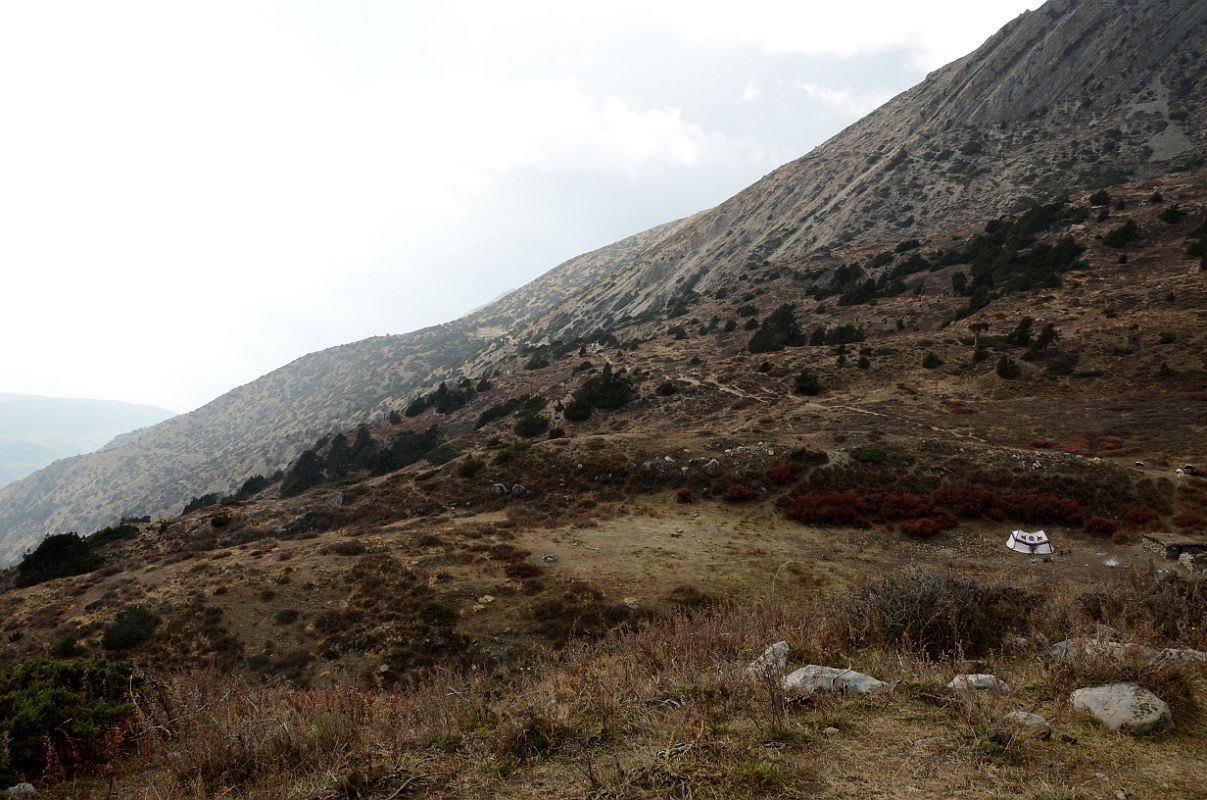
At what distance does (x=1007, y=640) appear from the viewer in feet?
24.9

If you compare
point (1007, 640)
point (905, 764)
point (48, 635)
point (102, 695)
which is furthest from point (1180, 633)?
point (48, 635)

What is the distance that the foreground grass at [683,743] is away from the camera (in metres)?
Answer: 4.34

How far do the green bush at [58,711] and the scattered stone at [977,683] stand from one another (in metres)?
9.60

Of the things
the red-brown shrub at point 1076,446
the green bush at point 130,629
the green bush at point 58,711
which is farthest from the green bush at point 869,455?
the green bush at point 130,629

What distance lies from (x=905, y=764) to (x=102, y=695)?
1067 centimetres

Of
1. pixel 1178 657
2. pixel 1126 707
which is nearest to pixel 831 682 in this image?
pixel 1126 707

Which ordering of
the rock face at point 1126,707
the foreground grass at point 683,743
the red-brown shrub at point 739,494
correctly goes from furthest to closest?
the red-brown shrub at point 739,494 < the rock face at point 1126,707 < the foreground grass at point 683,743

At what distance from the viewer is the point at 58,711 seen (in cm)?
684

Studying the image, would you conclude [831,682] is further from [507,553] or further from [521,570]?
[507,553]

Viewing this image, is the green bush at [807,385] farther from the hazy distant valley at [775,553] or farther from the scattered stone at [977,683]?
the scattered stone at [977,683]

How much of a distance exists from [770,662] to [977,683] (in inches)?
89.0

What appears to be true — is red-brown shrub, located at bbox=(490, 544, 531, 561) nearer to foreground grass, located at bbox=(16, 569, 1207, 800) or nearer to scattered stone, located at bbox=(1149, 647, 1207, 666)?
foreground grass, located at bbox=(16, 569, 1207, 800)

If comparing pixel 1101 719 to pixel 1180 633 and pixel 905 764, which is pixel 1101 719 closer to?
pixel 905 764

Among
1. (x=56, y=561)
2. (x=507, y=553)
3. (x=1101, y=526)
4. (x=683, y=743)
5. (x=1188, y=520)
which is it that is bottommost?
(x=1188, y=520)
